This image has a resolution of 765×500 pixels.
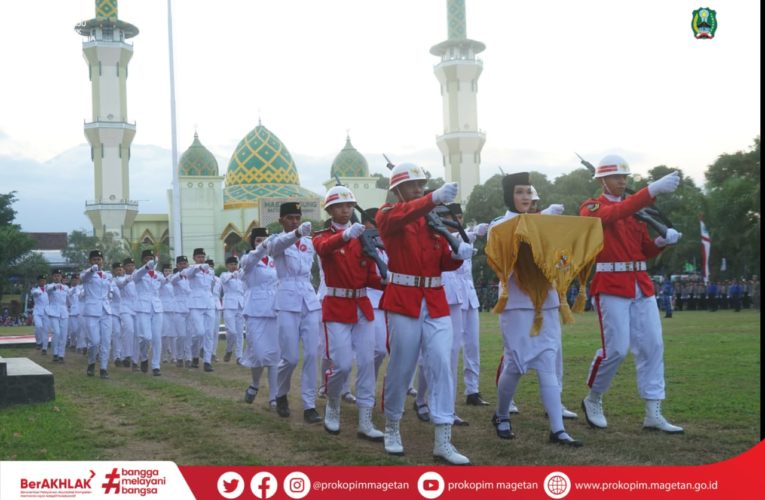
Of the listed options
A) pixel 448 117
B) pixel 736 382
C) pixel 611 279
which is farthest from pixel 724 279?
pixel 611 279

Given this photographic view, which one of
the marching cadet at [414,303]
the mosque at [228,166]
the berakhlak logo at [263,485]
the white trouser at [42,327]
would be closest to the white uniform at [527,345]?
the marching cadet at [414,303]

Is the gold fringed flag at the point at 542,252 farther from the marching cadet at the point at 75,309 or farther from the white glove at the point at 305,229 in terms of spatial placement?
the marching cadet at the point at 75,309

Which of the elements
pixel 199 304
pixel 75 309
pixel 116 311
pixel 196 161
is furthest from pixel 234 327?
pixel 196 161

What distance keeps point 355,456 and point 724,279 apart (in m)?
32.5

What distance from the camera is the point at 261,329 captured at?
367 inches

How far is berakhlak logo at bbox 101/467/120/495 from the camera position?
5.73m

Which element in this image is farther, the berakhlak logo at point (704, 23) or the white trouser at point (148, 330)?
the white trouser at point (148, 330)

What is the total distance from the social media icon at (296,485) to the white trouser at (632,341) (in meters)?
2.72

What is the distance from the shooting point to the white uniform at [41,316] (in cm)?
2083

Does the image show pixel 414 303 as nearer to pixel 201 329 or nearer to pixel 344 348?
pixel 344 348

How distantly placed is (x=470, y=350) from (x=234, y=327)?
25.3ft

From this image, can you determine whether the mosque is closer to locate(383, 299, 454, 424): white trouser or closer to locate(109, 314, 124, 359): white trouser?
locate(109, 314, 124, 359): white trouser

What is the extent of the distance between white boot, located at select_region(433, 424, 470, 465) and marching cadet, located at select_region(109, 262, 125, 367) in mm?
10278

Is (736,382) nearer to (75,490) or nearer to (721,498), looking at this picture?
(721,498)
